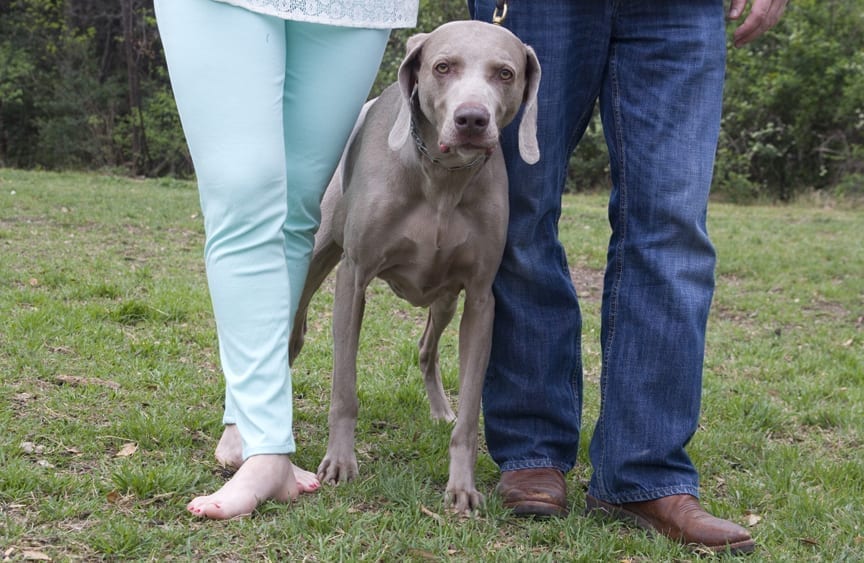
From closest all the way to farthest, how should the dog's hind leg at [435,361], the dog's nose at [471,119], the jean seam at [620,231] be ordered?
the dog's nose at [471,119] < the jean seam at [620,231] < the dog's hind leg at [435,361]

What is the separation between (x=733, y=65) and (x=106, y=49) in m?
12.9

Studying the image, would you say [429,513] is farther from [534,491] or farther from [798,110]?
[798,110]

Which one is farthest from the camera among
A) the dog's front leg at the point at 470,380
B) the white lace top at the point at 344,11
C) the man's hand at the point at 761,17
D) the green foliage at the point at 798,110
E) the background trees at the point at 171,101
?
the background trees at the point at 171,101

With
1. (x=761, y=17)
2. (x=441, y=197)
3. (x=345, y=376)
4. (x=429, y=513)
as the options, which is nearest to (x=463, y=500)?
(x=429, y=513)

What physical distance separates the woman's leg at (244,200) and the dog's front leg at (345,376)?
32 cm

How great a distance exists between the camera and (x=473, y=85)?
2.59 meters

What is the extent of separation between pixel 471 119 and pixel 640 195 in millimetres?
535

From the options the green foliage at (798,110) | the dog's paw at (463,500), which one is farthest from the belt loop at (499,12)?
the green foliage at (798,110)

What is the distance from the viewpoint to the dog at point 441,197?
2.64 meters

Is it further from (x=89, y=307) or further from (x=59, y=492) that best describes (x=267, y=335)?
(x=89, y=307)

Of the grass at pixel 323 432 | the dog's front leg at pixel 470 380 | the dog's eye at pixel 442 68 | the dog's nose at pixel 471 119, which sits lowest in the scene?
the grass at pixel 323 432

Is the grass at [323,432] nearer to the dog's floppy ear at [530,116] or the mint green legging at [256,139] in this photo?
the mint green legging at [256,139]

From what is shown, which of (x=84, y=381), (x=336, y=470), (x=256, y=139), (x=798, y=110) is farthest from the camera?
(x=798, y=110)

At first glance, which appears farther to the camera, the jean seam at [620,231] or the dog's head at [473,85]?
the jean seam at [620,231]
